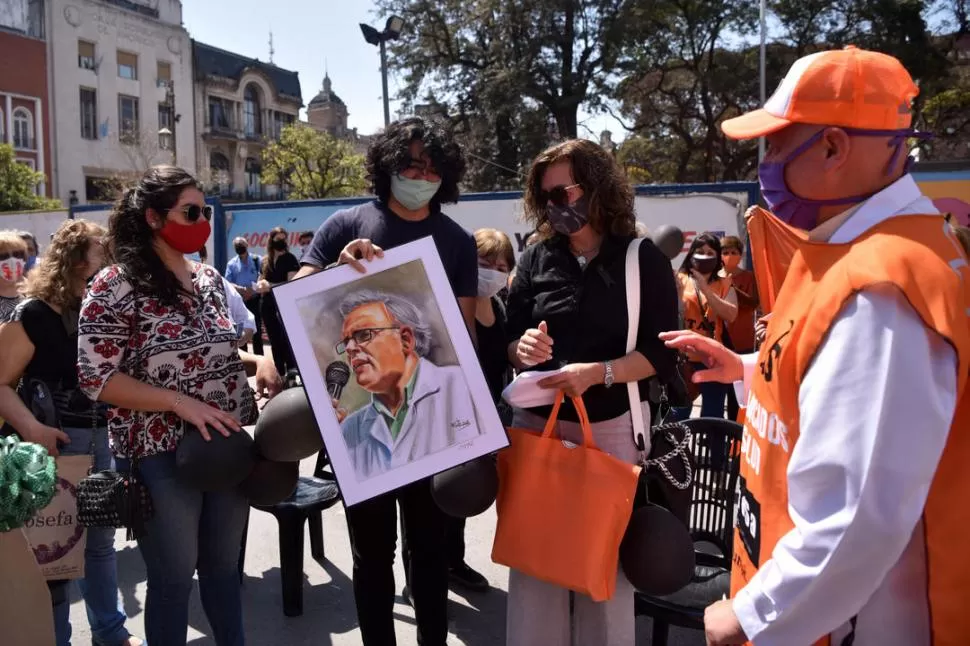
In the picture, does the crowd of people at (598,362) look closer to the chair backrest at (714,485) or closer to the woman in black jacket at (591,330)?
the woman in black jacket at (591,330)

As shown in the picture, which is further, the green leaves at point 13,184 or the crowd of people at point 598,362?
the green leaves at point 13,184

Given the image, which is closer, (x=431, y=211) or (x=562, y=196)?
(x=562, y=196)

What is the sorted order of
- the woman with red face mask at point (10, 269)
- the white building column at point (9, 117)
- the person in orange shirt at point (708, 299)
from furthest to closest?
the white building column at point (9, 117) → the person in orange shirt at point (708, 299) → the woman with red face mask at point (10, 269)

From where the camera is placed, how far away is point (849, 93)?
3.91 feet

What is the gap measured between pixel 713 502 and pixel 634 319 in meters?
1.09

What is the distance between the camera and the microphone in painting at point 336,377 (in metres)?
2.14

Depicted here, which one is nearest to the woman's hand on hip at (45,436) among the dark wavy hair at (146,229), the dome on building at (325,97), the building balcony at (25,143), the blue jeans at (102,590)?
the blue jeans at (102,590)

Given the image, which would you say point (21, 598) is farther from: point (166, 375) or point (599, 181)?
point (599, 181)

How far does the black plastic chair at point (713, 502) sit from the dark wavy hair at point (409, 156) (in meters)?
1.36

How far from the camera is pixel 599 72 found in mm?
28234

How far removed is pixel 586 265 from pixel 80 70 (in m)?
50.5

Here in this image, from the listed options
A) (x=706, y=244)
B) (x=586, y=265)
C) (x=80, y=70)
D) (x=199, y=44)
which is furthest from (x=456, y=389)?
(x=199, y=44)

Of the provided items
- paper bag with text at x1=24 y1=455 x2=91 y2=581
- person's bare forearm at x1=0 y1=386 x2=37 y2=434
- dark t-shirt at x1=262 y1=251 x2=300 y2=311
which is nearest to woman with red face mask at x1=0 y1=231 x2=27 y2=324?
person's bare forearm at x1=0 y1=386 x2=37 y2=434

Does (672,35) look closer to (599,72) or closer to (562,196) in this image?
(599,72)
